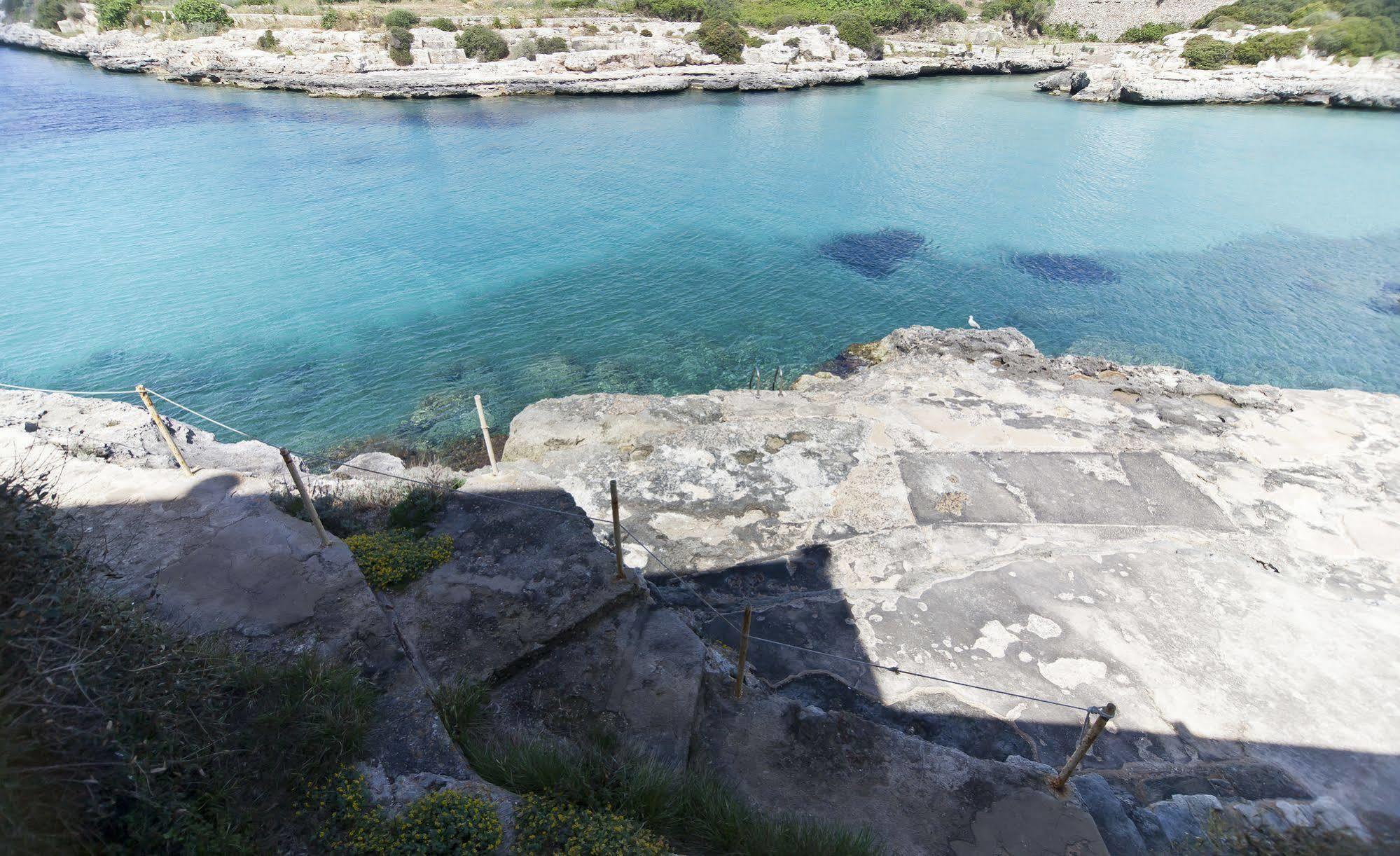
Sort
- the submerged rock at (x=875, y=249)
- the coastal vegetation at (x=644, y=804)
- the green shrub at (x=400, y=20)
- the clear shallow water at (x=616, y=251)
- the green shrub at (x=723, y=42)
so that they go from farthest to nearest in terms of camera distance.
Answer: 1. the green shrub at (x=723, y=42)
2. the green shrub at (x=400, y=20)
3. the submerged rock at (x=875, y=249)
4. the clear shallow water at (x=616, y=251)
5. the coastal vegetation at (x=644, y=804)

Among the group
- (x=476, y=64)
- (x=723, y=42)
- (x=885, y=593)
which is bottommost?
(x=885, y=593)

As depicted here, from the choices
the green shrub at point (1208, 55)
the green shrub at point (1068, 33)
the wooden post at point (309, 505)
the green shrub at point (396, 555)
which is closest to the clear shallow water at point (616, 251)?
the green shrub at point (396, 555)

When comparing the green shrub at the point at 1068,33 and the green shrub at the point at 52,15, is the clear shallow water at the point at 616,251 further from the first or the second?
the green shrub at the point at 1068,33

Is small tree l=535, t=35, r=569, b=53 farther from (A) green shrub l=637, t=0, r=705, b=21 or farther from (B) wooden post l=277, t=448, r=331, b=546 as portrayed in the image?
(B) wooden post l=277, t=448, r=331, b=546

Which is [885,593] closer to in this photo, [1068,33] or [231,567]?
[231,567]

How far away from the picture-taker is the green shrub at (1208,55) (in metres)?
47.2

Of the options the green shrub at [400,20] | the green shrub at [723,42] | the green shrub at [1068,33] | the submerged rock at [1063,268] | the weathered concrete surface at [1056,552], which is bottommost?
the weathered concrete surface at [1056,552]

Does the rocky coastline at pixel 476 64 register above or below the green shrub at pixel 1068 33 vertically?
below

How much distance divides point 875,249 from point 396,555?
2204 centimetres

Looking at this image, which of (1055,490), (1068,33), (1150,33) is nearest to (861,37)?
(1068,33)

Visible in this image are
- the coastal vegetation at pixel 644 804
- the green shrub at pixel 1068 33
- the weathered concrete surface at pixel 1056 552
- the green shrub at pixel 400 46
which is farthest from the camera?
the green shrub at pixel 1068 33

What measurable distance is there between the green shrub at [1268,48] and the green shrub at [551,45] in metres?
50.2

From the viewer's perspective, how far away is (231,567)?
20.8 ft

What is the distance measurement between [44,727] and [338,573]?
3.05 meters
